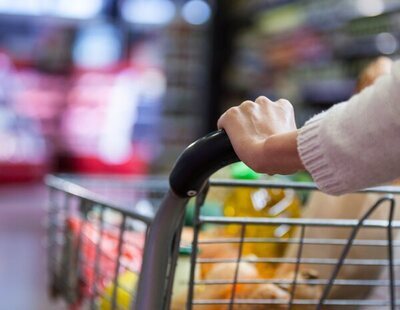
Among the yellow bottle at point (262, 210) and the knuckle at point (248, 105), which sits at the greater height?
the knuckle at point (248, 105)

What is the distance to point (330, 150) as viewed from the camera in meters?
0.45

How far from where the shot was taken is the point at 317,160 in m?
0.46

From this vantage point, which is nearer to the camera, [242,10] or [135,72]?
[242,10]

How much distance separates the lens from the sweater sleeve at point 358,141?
1.42 feet

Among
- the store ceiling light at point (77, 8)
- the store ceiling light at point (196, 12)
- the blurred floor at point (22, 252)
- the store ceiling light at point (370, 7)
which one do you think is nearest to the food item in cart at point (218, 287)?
the blurred floor at point (22, 252)

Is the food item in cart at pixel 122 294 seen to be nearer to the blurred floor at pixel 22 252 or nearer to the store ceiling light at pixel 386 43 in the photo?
the blurred floor at pixel 22 252

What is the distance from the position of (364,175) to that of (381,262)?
1.01 feet

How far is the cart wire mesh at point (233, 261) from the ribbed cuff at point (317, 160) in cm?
17

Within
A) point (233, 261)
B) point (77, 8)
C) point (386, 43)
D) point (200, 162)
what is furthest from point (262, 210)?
point (77, 8)

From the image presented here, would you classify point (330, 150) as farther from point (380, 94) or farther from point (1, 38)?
point (1, 38)

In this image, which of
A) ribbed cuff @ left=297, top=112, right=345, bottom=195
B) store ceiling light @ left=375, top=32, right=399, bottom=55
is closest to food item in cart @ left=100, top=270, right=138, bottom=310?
ribbed cuff @ left=297, top=112, right=345, bottom=195

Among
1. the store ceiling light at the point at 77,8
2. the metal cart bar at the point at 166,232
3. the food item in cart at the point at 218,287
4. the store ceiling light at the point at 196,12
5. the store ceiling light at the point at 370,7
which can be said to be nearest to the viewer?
the metal cart bar at the point at 166,232

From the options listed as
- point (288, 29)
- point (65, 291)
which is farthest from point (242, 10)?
point (65, 291)

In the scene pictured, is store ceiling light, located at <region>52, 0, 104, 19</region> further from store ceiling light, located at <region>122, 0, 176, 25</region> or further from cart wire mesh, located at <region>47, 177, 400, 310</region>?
cart wire mesh, located at <region>47, 177, 400, 310</region>
